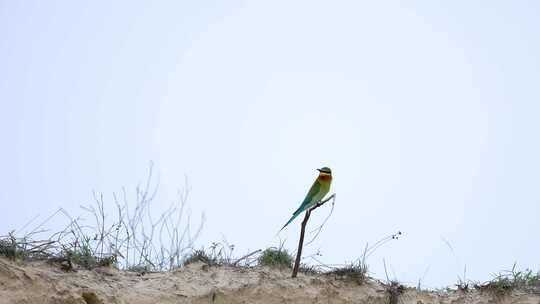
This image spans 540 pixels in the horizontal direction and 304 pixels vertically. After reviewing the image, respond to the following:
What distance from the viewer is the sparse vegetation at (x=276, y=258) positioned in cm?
666

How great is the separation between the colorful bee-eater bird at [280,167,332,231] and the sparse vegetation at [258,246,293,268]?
0.92 ft

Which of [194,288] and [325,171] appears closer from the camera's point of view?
[194,288]

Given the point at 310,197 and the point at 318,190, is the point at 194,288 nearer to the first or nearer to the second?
the point at 310,197

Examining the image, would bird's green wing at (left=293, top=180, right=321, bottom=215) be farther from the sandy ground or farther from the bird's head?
the sandy ground

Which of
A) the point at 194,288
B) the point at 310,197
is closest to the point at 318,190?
the point at 310,197

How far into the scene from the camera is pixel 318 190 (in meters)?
6.92

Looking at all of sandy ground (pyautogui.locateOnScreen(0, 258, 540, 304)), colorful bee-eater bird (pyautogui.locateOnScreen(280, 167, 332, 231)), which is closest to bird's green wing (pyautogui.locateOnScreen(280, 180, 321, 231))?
colorful bee-eater bird (pyautogui.locateOnScreen(280, 167, 332, 231))

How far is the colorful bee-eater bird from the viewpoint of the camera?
6.81 metres

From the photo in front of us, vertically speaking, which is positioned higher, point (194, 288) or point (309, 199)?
point (309, 199)

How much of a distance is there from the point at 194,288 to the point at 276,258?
956 mm

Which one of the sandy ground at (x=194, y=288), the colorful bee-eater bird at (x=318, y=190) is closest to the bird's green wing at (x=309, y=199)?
the colorful bee-eater bird at (x=318, y=190)

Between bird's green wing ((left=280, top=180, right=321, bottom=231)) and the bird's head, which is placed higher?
the bird's head

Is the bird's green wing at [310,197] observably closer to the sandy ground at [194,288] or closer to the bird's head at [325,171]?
the bird's head at [325,171]

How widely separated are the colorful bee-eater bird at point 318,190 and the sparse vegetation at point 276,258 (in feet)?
0.92
